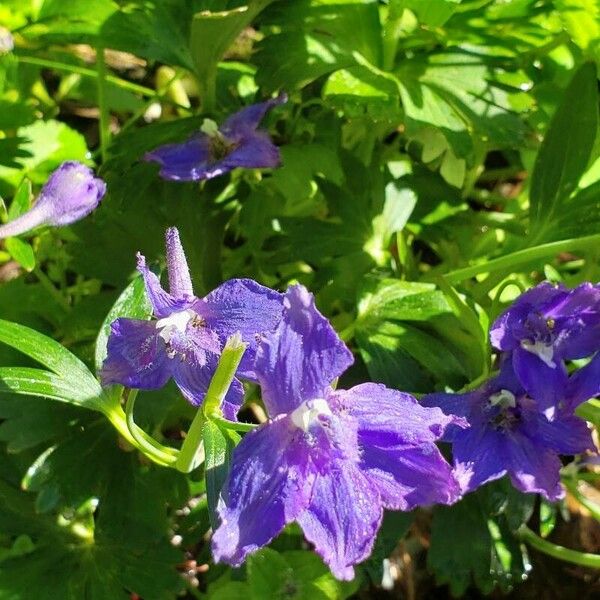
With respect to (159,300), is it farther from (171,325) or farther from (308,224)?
(308,224)

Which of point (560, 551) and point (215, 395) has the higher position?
point (215, 395)

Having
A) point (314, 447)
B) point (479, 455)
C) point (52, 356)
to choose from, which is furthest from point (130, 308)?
point (479, 455)

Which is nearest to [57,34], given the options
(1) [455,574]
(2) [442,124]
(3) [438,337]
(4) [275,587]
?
(2) [442,124]

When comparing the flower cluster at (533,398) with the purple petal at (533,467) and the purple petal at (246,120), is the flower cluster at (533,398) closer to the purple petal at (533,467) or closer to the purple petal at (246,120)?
the purple petal at (533,467)

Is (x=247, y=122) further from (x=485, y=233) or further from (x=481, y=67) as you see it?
(x=485, y=233)

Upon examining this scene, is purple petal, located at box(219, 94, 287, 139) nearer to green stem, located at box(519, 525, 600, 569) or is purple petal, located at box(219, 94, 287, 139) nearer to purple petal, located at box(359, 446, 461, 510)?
purple petal, located at box(359, 446, 461, 510)

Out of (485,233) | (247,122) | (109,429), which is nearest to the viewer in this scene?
(109,429)
